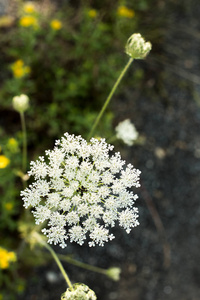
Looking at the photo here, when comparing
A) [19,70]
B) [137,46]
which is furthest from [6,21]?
[137,46]

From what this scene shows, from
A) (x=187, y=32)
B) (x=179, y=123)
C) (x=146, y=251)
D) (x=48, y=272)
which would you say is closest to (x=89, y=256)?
(x=48, y=272)

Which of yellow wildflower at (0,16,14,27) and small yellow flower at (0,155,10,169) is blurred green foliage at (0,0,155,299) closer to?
→ yellow wildflower at (0,16,14,27)

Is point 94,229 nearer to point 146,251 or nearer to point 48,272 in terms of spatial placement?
point 48,272

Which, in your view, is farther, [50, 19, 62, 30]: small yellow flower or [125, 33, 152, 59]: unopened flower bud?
[50, 19, 62, 30]: small yellow flower

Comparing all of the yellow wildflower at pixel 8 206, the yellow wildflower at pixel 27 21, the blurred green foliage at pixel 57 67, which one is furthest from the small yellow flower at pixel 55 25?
the yellow wildflower at pixel 8 206

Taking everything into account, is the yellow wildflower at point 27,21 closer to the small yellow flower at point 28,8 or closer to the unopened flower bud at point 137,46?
the small yellow flower at point 28,8

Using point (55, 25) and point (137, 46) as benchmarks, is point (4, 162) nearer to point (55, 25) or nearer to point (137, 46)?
point (137, 46)

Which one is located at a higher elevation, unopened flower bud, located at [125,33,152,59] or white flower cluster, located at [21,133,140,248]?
unopened flower bud, located at [125,33,152,59]

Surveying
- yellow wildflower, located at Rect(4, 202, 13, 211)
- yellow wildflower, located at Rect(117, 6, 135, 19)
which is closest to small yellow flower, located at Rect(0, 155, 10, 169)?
yellow wildflower, located at Rect(4, 202, 13, 211)
